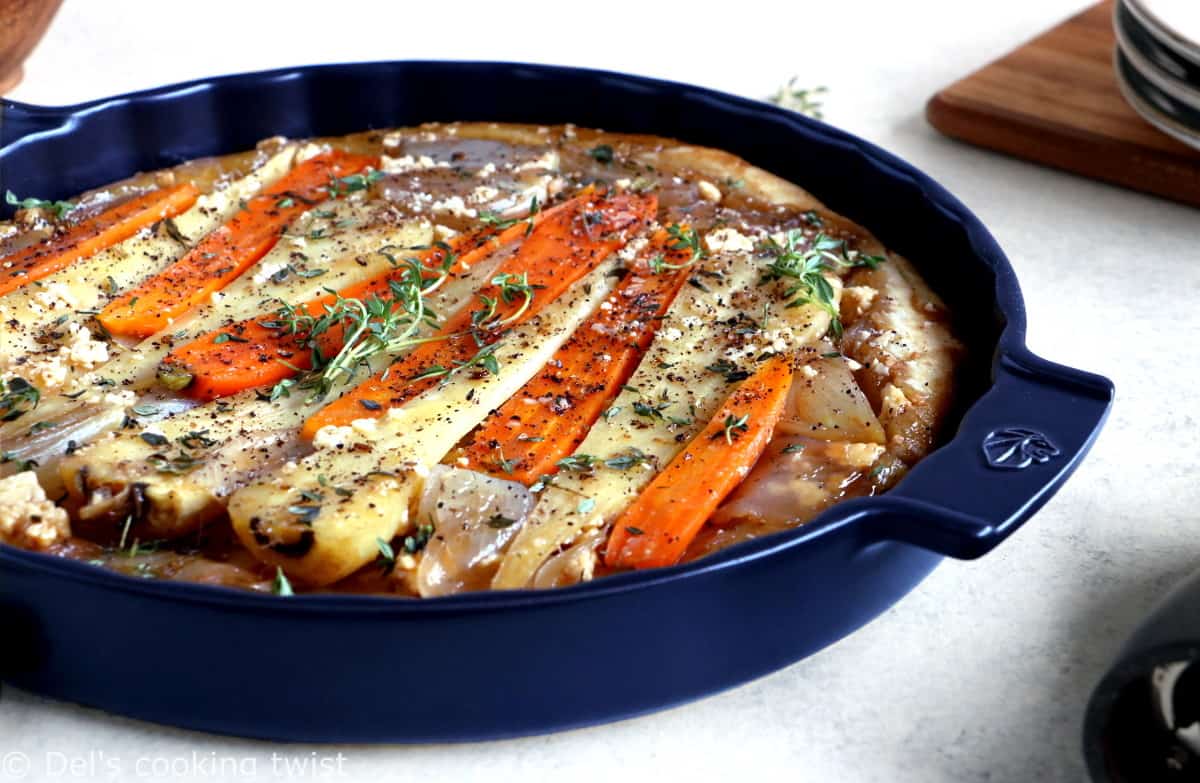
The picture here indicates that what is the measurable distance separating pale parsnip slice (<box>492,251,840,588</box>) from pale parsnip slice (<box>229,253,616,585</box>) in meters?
0.21

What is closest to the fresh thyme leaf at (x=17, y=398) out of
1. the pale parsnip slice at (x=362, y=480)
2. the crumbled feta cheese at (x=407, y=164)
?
the pale parsnip slice at (x=362, y=480)

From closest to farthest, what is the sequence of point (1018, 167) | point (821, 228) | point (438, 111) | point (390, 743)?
point (390, 743) → point (821, 228) → point (438, 111) → point (1018, 167)

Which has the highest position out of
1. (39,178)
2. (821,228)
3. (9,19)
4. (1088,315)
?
(9,19)

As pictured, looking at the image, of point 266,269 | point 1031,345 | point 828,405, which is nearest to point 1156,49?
point 1031,345

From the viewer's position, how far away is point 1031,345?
3410 millimetres

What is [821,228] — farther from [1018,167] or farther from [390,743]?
[390,743]

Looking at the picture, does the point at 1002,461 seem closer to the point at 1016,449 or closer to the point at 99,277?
the point at 1016,449

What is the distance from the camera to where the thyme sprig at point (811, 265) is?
2.87 meters

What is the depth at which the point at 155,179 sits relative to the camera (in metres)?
3.48

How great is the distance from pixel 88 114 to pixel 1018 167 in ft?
8.87

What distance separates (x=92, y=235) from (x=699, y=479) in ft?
5.43

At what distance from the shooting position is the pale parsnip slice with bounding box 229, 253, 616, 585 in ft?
7.18

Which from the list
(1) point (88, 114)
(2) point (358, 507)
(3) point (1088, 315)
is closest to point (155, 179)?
(1) point (88, 114)

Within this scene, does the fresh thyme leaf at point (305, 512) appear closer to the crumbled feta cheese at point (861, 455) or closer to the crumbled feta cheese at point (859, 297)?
the crumbled feta cheese at point (861, 455)
